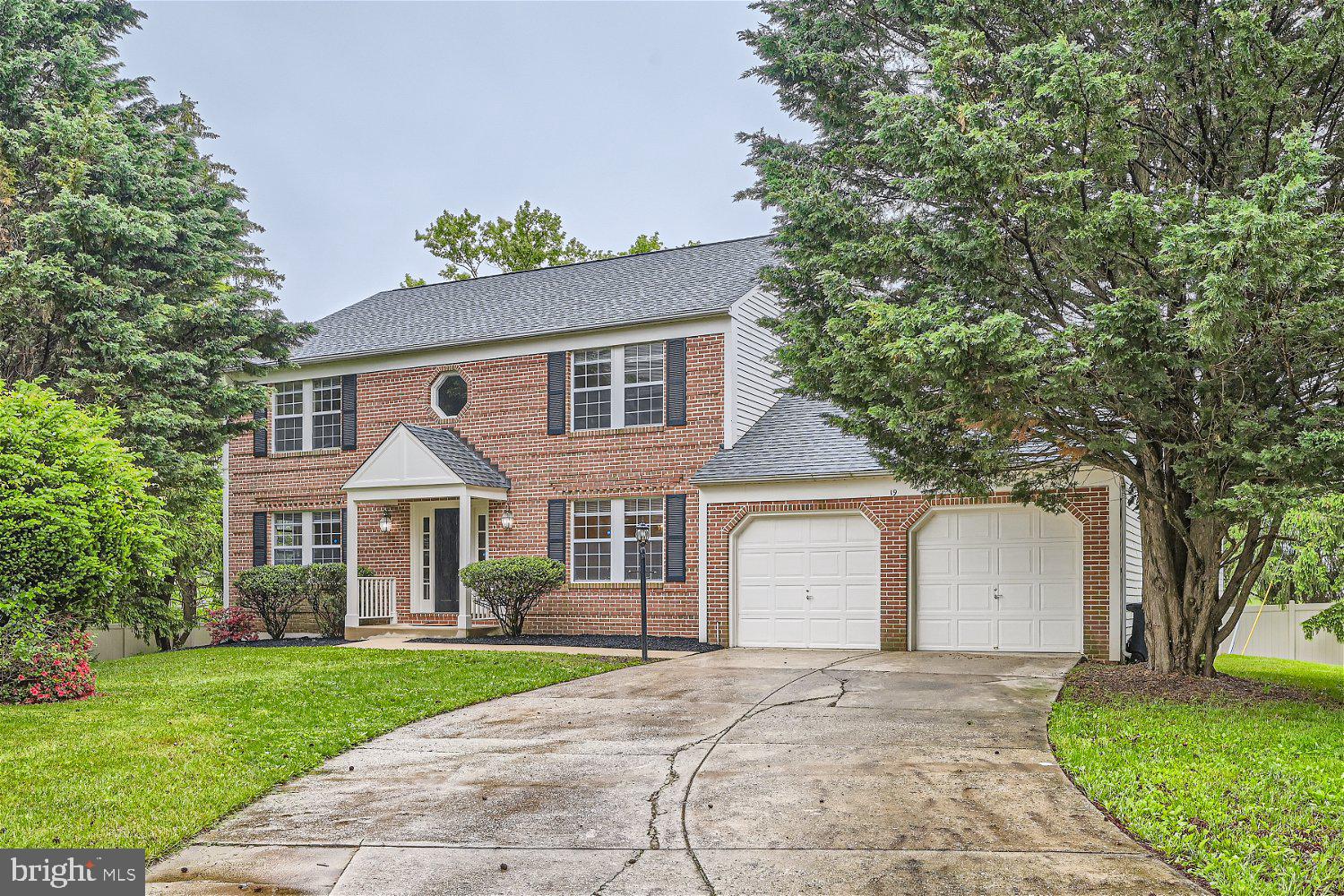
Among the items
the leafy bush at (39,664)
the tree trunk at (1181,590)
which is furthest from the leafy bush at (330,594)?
the tree trunk at (1181,590)

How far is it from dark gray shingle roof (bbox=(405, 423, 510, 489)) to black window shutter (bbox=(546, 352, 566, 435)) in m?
1.30

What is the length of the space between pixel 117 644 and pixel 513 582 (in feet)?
22.0

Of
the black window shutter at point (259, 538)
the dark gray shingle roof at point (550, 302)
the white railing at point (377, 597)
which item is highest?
the dark gray shingle roof at point (550, 302)

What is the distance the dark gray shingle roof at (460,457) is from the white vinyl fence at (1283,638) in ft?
45.6

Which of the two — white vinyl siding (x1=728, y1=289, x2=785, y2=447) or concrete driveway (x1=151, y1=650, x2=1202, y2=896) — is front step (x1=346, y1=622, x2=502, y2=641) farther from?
concrete driveway (x1=151, y1=650, x2=1202, y2=896)

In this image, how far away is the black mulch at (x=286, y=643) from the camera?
17.4 meters

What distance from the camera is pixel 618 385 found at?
17.8m

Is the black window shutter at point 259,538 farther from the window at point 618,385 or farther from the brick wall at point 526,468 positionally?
the window at point 618,385

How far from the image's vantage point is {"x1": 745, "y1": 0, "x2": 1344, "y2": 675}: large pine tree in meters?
7.89

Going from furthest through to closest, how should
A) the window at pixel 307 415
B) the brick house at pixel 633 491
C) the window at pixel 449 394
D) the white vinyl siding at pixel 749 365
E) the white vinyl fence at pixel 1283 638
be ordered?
the window at pixel 307 415
the window at pixel 449 394
the white vinyl fence at pixel 1283 638
the white vinyl siding at pixel 749 365
the brick house at pixel 633 491

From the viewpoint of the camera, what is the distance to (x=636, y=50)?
3450cm

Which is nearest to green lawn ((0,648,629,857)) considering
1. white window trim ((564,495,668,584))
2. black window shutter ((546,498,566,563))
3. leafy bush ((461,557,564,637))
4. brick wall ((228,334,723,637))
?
leafy bush ((461,557,564,637))

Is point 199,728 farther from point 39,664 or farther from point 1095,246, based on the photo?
point 1095,246

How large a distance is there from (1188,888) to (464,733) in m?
5.81
